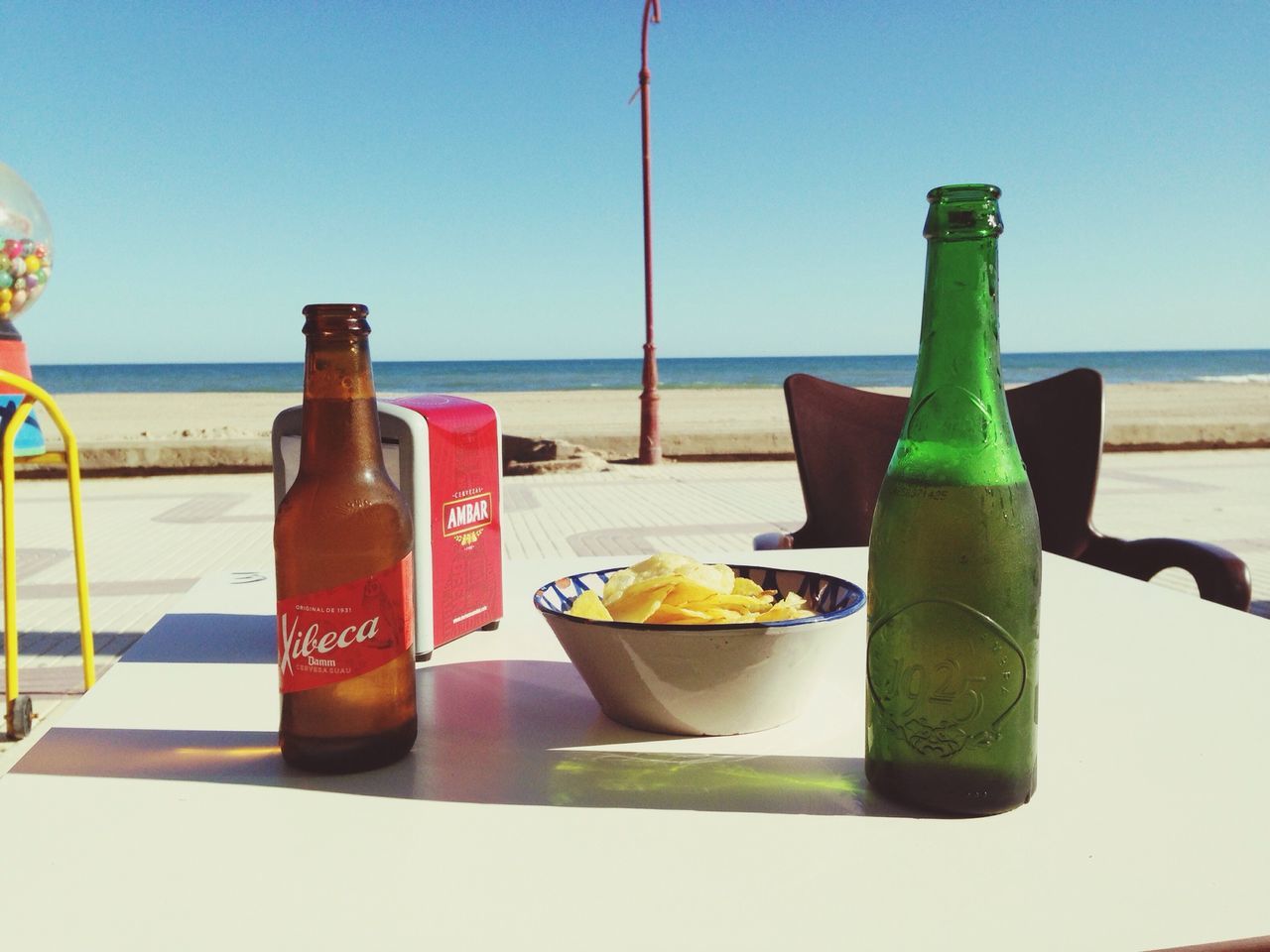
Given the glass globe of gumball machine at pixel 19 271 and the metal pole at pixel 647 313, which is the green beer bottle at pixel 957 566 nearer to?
the glass globe of gumball machine at pixel 19 271

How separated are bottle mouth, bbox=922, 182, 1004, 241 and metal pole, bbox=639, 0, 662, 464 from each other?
34.6 ft

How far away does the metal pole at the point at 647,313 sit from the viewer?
452 inches

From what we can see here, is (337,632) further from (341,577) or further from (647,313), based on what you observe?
(647,313)

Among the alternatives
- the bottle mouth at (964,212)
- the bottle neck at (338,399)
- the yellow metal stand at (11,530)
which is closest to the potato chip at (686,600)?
the bottle neck at (338,399)

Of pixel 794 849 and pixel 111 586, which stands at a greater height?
pixel 794 849

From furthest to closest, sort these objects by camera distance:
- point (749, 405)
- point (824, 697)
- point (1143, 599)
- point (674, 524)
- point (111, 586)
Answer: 1. point (749, 405)
2. point (674, 524)
3. point (111, 586)
4. point (1143, 599)
5. point (824, 697)

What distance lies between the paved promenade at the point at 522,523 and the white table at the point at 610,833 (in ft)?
8.63

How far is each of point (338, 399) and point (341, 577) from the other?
174 mm

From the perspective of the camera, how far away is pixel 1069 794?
→ 0.91m

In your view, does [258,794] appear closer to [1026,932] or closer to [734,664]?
[734,664]

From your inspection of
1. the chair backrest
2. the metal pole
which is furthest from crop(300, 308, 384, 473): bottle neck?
the metal pole

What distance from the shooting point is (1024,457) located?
10.3ft

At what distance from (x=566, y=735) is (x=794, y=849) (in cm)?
34

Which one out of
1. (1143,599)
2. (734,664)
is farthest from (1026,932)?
(1143,599)
